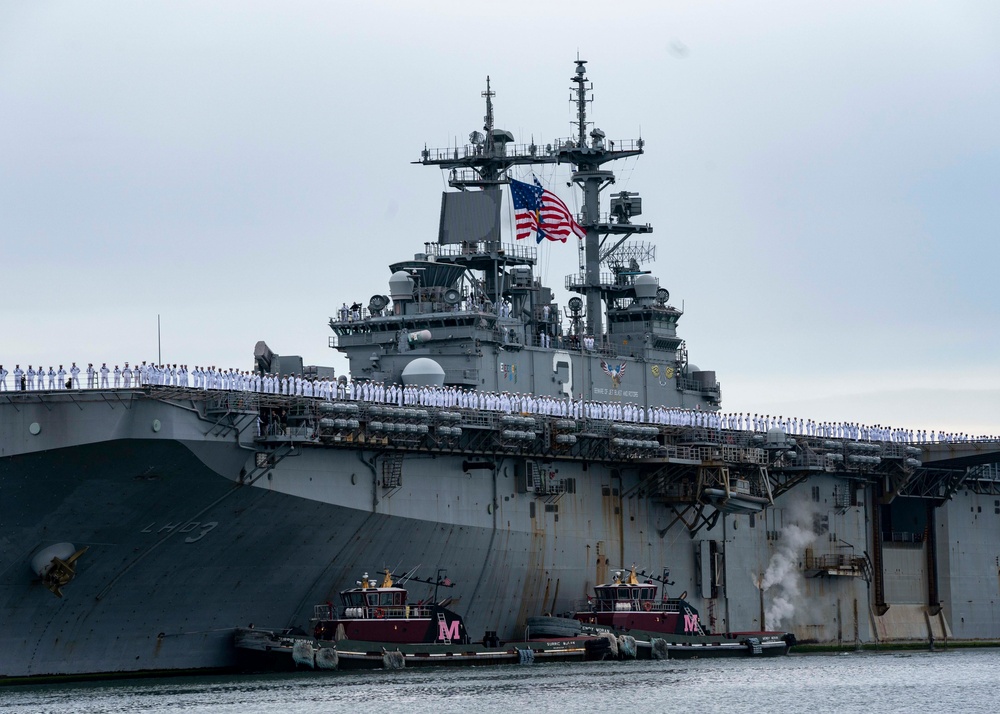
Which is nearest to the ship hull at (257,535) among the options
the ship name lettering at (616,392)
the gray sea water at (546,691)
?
the gray sea water at (546,691)

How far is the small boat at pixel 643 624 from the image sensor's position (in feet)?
139

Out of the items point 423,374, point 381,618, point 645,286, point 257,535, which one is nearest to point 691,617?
point 423,374

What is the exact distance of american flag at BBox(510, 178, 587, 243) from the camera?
46344mm

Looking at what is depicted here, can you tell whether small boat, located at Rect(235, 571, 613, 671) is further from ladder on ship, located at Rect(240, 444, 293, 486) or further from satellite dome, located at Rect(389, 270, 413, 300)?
satellite dome, located at Rect(389, 270, 413, 300)

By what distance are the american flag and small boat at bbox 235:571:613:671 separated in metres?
11.7

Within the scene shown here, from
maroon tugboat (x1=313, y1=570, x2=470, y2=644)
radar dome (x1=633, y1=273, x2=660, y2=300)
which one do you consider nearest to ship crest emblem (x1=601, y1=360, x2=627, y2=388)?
radar dome (x1=633, y1=273, x2=660, y2=300)

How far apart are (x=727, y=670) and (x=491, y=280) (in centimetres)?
1442

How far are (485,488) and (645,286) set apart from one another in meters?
12.7

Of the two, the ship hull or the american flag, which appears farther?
the american flag

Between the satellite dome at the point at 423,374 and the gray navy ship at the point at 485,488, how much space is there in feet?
0.20

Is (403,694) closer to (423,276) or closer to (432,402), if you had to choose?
(432,402)

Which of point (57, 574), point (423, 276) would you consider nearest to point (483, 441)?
point (423, 276)

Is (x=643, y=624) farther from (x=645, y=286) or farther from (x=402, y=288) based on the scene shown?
(x=645, y=286)

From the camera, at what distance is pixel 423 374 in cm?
4250
